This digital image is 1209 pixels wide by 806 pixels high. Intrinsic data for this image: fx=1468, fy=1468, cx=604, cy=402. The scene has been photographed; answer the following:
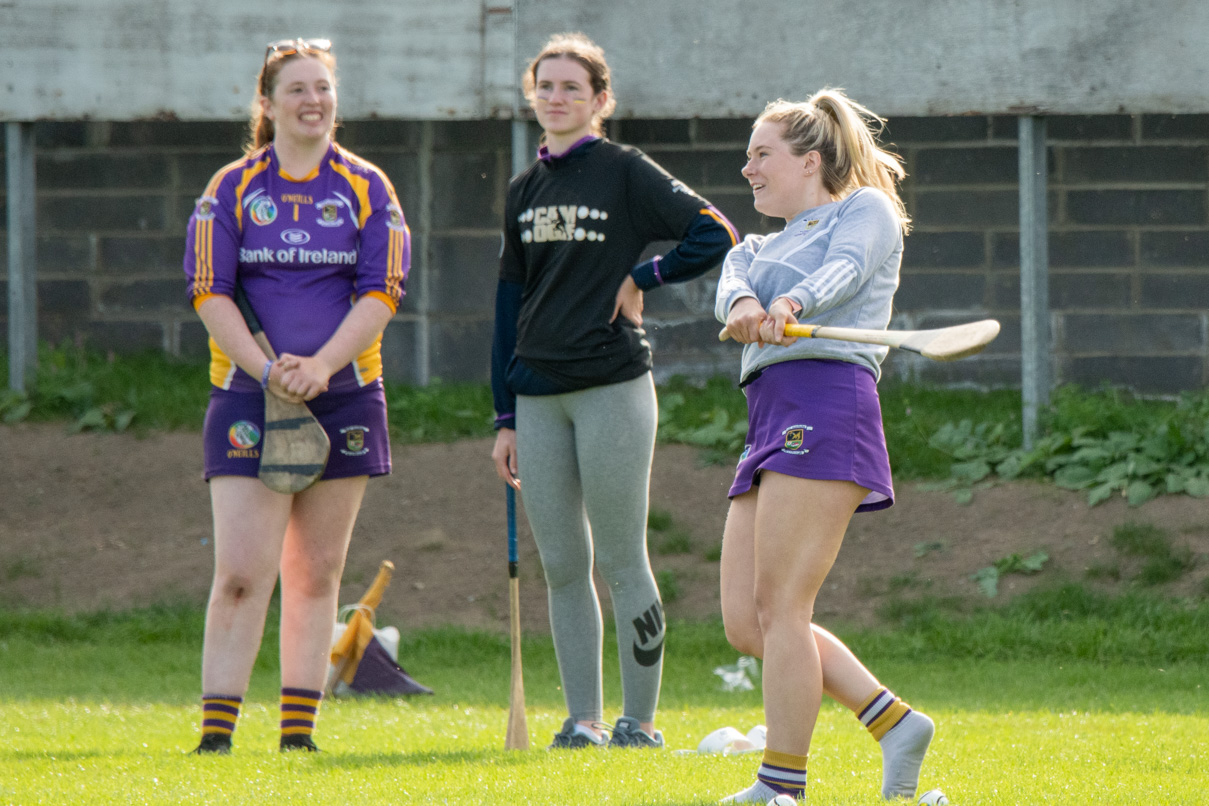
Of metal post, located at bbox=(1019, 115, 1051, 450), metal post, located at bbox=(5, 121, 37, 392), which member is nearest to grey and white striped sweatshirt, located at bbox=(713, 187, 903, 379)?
metal post, located at bbox=(1019, 115, 1051, 450)

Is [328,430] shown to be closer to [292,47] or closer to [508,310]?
[508,310]

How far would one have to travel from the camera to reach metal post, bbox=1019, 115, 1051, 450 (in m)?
7.98

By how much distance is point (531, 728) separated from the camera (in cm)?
506

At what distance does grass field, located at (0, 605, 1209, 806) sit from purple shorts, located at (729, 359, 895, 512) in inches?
29.6

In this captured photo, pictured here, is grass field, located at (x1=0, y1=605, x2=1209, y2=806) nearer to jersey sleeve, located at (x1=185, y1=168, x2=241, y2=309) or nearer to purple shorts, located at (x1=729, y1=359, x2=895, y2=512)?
purple shorts, located at (x1=729, y1=359, x2=895, y2=512)

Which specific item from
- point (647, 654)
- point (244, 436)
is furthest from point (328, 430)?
point (647, 654)

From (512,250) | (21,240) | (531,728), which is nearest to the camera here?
(512,250)

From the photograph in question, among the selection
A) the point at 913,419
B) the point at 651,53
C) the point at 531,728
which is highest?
the point at 651,53

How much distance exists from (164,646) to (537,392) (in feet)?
11.5

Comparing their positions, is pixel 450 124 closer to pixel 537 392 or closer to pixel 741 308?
pixel 537 392

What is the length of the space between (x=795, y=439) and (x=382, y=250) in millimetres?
1690

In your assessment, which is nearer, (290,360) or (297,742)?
(290,360)

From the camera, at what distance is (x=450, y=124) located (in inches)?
369

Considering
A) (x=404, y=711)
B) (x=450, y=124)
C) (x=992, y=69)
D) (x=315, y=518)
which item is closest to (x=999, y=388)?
(x=992, y=69)
